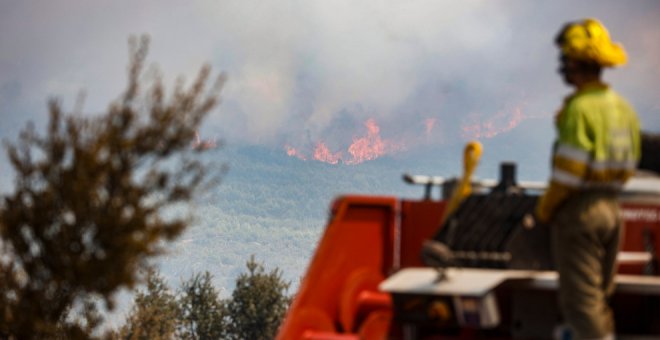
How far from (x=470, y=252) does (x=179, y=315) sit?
42.6m

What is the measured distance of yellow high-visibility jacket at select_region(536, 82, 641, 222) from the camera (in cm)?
767

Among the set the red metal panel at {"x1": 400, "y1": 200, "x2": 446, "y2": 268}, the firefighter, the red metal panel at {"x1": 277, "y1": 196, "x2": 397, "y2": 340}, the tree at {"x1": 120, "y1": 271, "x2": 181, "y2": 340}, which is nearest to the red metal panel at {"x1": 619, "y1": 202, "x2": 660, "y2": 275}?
the firefighter

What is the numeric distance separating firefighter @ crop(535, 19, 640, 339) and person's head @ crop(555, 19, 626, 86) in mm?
130

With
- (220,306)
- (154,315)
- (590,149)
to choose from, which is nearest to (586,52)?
(590,149)

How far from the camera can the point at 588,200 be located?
7.70 metres

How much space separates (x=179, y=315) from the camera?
5025 cm

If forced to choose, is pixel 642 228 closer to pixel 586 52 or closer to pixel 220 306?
pixel 586 52

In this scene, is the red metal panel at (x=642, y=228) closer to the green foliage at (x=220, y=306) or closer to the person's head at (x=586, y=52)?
the person's head at (x=586, y=52)

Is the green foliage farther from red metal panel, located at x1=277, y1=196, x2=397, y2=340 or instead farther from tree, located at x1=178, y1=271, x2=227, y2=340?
red metal panel, located at x1=277, y1=196, x2=397, y2=340

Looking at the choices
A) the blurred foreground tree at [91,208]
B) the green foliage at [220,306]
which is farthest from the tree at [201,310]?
the blurred foreground tree at [91,208]

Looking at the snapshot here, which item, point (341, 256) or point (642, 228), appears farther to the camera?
point (341, 256)

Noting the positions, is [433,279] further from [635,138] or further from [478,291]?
[635,138]

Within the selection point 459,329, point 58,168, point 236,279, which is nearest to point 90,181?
point 58,168

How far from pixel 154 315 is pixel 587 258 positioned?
36.9 metres
